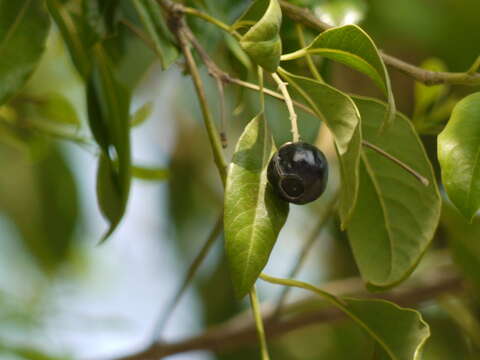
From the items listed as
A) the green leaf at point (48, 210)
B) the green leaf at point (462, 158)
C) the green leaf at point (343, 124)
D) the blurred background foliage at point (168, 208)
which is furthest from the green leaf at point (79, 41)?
the green leaf at point (48, 210)

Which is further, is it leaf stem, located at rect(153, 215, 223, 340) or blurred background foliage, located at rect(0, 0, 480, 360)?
blurred background foliage, located at rect(0, 0, 480, 360)

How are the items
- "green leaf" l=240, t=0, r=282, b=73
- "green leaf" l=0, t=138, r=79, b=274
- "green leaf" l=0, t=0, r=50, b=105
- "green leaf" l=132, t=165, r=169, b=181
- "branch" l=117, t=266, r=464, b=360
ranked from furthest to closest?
"green leaf" l=0, t=138, r=79, b=274 < "branch" l=117, t=266, r=464, b=360 < "green leaf" l=132, t=165, r=169, b=181 < "green leaf" l=0, t=0, r=50, b=105 < "green leaf" l=240, t=0, r=282, b=73

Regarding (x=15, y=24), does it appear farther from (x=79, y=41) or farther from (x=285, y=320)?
(x=285, y=320)

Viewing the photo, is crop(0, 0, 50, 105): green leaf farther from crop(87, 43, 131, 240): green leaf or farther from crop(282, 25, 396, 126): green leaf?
crop(282, 25, 396, 126): green leaf

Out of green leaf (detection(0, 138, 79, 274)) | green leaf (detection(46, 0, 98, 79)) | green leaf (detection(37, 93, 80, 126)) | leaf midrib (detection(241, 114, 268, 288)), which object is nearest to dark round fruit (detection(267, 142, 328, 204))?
leaf midrib (detection(241, 114, 268, 288))

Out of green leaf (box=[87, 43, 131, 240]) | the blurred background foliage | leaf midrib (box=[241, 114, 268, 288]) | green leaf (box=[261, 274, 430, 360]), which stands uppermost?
leaf midrib (box=[241, 114, 268, 288])

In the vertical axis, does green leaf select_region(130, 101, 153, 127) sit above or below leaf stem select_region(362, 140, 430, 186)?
below

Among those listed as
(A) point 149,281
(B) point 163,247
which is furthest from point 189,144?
(A) point 149,281
